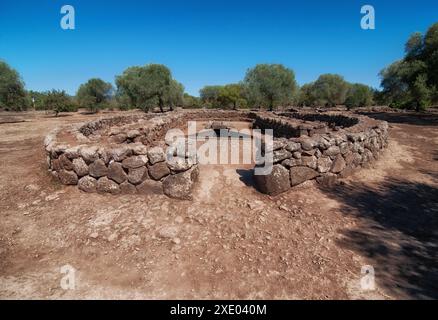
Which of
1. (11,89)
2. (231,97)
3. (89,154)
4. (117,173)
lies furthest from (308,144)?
(231,97)

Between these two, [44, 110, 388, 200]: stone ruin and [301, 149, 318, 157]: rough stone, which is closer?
[44, 110, 388, 200]: stone ruin

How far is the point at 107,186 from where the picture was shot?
233 inches

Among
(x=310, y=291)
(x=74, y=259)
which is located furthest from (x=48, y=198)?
(x=310, y=291)

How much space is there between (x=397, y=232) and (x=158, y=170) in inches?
195

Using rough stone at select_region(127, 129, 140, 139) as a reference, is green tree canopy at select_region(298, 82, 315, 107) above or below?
above

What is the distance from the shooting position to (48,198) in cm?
580

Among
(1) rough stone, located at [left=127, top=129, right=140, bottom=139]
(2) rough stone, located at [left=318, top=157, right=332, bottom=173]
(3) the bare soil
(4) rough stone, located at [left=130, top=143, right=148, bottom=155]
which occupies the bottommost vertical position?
(3) the bare soil

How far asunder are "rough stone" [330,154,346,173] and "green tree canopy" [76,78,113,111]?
45709 mm

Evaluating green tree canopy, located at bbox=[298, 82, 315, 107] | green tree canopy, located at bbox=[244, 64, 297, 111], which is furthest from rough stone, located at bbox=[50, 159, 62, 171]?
green tree canopy, located at bbox=[298, 82, 315, 107]

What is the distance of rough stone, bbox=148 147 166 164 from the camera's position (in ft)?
18.6

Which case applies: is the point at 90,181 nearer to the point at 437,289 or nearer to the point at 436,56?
the point at 437,289

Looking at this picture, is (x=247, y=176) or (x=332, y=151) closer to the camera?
(x=332, y=151)

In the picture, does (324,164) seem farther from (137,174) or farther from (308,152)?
(137,174)

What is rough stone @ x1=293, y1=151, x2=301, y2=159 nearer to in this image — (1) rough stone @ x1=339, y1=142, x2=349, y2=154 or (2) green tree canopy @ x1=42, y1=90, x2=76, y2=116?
(1) rough stone @ x1=339, y1=142, x2=349, y2=154
